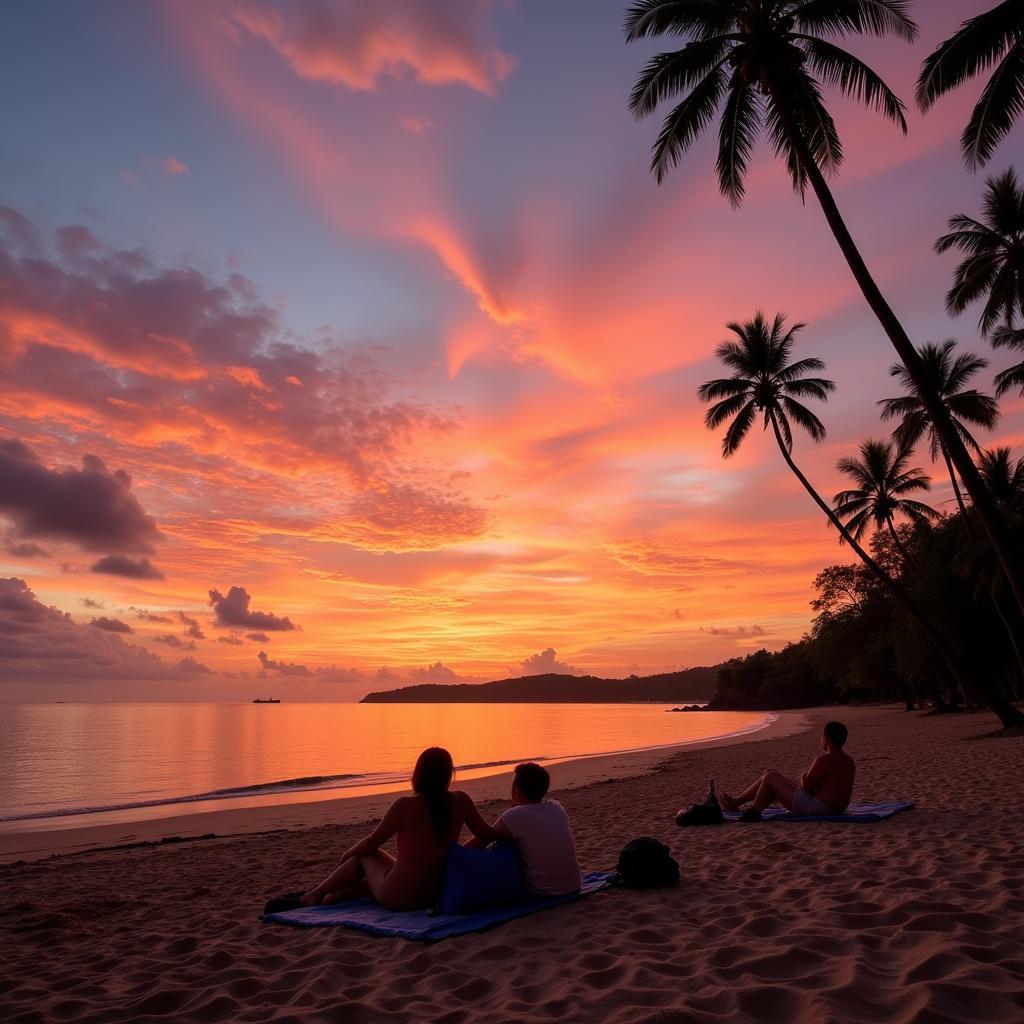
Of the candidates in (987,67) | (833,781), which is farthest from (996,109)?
(833,781)

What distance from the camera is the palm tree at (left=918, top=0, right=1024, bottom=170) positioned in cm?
1095

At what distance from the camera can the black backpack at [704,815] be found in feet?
27.7

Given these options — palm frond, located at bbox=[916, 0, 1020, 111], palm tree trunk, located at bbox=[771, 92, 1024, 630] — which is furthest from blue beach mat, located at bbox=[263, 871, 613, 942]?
palm frond, located at bbox=[916, 0, 1020, 111]

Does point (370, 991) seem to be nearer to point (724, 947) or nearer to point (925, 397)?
point (724, 947)

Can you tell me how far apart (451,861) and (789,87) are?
1341 cm

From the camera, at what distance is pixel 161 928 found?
18.5 feet

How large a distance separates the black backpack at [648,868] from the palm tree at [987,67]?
12313 millimetres

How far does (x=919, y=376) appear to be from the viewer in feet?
35.1

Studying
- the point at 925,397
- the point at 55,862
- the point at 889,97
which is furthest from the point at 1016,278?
the point at 55,862

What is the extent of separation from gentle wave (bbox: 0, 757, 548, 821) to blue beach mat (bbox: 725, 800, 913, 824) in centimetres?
1571

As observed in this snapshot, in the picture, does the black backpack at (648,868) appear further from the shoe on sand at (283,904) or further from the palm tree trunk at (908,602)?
the palm tree trunk at (908,602)

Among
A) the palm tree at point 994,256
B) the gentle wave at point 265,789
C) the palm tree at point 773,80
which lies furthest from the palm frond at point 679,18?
the gentle wave at point 265,789

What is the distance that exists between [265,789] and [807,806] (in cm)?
1780

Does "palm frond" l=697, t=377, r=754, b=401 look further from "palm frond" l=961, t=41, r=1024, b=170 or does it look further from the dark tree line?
"palm frond" l=961, t=41, r=1024, b=170
